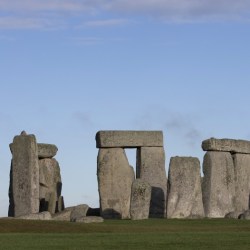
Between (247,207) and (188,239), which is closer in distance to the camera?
(188,239)

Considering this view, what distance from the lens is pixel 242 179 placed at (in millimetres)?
48000

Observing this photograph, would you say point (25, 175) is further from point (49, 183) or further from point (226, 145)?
point (226, 145)

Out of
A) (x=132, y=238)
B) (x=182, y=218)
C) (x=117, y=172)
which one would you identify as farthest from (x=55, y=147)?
(x=132, y=238)

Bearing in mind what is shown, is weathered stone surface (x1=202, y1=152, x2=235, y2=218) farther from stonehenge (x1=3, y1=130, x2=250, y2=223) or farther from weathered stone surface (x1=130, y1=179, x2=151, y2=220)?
weathered stone surface (x1=130, y1=179, x2=151, y2=220)

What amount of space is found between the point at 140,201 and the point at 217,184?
18.2 feet

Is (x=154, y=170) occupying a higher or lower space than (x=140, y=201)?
higher

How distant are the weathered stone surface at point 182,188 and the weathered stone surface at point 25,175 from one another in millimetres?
4824

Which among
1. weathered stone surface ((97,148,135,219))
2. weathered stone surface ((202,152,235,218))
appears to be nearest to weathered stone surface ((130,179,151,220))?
weathered stone surface ((97,148,135,219))

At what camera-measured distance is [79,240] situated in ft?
100

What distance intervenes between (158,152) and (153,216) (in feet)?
9.53

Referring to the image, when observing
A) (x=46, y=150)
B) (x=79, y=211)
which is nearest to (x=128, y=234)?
(x=79, y=211)

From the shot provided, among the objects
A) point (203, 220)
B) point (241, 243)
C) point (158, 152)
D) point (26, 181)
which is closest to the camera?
point (241, 243)

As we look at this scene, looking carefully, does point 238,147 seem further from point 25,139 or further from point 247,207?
point 25,139

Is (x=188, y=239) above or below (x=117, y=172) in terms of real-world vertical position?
below
